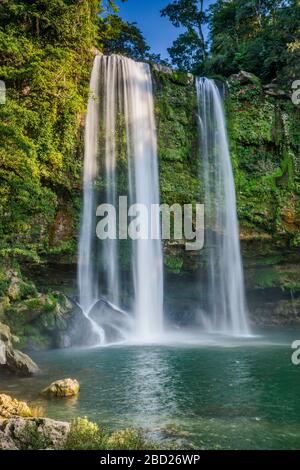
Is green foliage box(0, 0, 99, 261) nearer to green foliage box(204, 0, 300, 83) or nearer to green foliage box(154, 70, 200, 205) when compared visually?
green foliage box(154, 70, 200, 205)

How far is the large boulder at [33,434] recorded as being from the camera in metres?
5.21

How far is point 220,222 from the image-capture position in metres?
19.1

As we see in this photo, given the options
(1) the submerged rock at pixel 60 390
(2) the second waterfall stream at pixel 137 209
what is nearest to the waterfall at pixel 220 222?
(2) the second waterfall stream at pixel 137 209

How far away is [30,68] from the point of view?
16875mm

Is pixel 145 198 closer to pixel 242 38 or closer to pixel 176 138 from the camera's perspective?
pixel 176 138

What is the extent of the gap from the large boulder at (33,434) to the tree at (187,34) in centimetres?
3036

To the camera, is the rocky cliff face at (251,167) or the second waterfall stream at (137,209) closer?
the second waterfall stream at (137,209)

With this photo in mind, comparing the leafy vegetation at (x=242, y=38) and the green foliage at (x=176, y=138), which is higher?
the leafy vegetation at (x=242, y=38)

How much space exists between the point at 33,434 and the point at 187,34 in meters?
33.1

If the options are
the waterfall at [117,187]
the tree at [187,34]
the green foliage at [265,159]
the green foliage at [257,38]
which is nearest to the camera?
the waterfall at [117,187]

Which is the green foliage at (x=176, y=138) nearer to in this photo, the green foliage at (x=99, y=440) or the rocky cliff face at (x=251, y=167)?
the rocky cliff face at (x=251, y=167)

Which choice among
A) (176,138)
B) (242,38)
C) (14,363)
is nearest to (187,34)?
(242,38)

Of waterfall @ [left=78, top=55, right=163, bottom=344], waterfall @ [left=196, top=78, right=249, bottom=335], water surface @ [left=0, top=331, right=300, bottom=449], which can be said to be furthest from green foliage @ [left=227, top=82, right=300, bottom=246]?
water surface @ [left=0, top=331, right=300, bottom=449]
